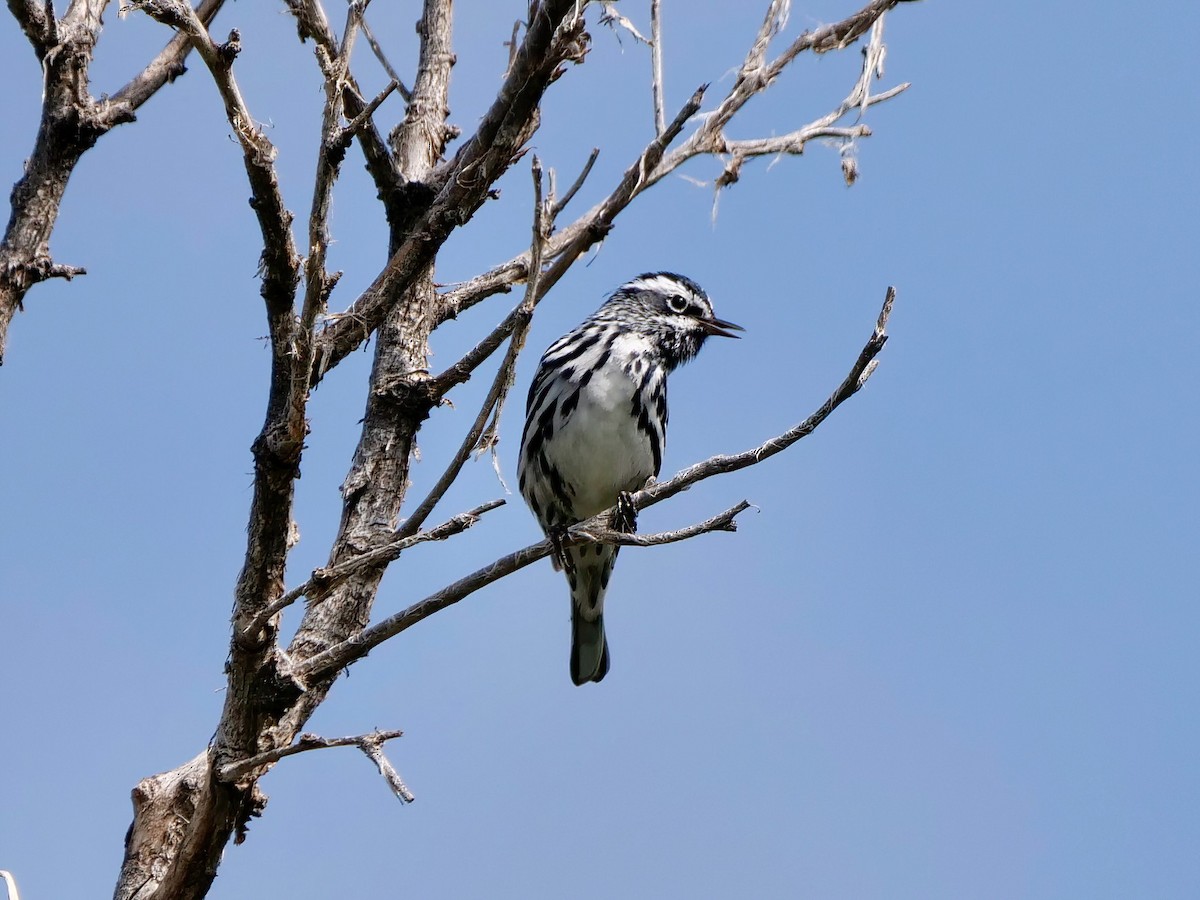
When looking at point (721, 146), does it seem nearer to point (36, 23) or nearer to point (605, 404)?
point (605, 404)

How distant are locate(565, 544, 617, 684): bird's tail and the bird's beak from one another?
48.5 inches

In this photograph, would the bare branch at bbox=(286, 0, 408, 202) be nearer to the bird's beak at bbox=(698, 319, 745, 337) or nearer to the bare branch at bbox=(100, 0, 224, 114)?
the bare branch at bbox=(100, 0, 224, 114)

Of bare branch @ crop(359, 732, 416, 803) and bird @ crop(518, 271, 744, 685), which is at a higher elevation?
bird @ crop(518, 271, 744, 685)

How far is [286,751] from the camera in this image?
3.77 meters

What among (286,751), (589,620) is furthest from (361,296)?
(589,620)

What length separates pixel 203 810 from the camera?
157 inches

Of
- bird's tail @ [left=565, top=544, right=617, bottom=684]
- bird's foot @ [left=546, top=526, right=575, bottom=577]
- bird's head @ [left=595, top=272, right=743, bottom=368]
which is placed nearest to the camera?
bird's foot @ [left=546, top=526, right=575, bottom=577]

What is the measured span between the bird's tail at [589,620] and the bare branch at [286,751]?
3022mm

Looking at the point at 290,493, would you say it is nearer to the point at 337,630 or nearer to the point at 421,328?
the point at 337,630

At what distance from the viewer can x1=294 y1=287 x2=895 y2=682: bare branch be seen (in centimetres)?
353

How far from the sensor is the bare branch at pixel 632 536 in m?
3.53

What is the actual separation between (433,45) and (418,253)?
173cm

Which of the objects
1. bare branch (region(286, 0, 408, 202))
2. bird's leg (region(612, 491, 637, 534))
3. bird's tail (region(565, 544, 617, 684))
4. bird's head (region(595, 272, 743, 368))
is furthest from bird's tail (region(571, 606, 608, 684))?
bare branch (region(286, 0, 408, 202))

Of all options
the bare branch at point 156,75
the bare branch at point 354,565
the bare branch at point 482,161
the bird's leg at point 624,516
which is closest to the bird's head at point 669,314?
the bird's leg at point 624,516
